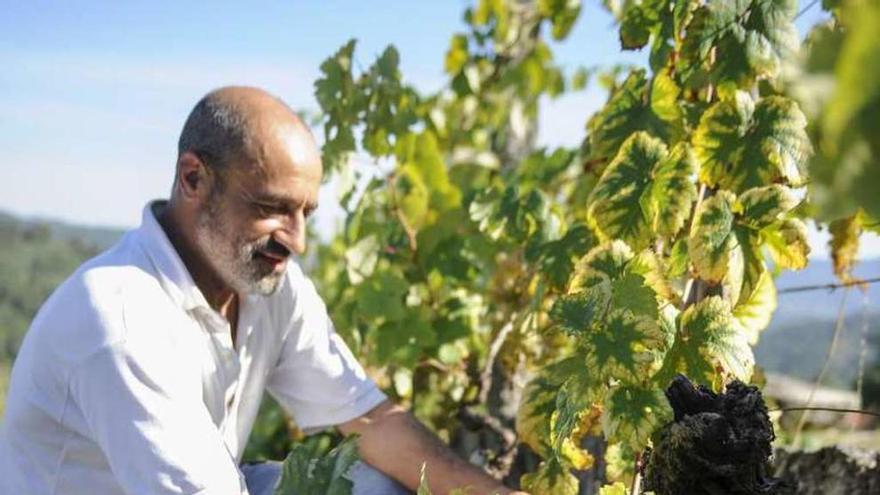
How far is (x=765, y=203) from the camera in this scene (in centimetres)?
200

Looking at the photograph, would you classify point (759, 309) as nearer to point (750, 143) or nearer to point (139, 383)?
point (750, 143)

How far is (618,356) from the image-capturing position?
1730 millimetres

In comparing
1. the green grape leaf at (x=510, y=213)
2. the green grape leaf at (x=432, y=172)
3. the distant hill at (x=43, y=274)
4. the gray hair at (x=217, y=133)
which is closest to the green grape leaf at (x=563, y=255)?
the green grape leaf at (x=510, y=213)

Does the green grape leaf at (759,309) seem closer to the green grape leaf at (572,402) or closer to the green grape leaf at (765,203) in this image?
the green grape leaf at (765,203)

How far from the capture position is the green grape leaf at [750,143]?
208cm

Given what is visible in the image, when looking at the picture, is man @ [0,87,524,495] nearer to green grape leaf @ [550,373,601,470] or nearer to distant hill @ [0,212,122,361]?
green grape leaf @ [550,373,601,470]

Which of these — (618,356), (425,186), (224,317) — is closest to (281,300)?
(224,317)

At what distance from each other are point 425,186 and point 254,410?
101 centimetres

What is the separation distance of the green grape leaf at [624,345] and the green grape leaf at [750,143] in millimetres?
477

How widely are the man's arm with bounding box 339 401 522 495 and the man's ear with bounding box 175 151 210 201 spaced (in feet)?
1.92

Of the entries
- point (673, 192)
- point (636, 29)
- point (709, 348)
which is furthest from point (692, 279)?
point (636, 29)

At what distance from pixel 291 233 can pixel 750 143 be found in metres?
0.95

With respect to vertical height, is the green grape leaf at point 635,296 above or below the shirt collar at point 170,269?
above

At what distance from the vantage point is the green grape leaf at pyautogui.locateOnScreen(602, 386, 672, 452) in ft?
5.62
